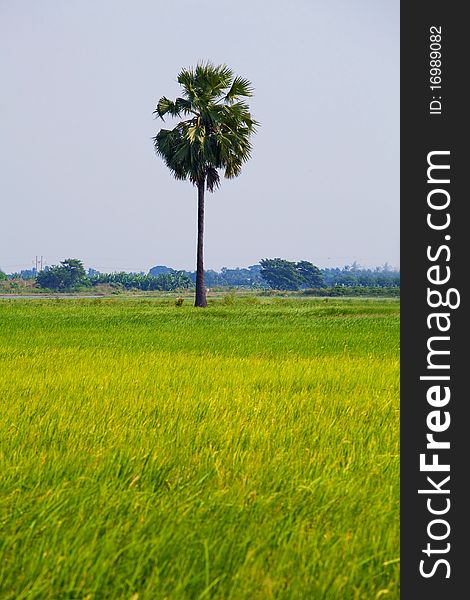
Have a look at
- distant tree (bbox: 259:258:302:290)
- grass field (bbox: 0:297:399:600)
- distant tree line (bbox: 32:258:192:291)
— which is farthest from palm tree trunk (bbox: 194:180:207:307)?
distant tree (bbox: 259:258:302:290)

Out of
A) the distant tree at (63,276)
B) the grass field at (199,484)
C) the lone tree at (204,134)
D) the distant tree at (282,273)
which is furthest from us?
the distant tree at (282,273)

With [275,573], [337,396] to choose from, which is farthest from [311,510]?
[337,396]

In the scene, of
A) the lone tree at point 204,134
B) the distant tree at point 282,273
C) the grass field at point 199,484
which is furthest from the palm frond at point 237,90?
the distant tree at point 282,273

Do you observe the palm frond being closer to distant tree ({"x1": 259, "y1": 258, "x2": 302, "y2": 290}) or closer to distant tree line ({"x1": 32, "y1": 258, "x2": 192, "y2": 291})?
distant tree line ({"x1": 32, "y1": 258, "x2": 192, "y2": 291})

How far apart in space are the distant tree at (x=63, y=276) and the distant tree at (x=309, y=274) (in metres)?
31.1

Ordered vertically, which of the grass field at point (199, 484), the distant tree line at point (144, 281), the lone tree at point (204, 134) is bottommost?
the grass field at point (199, 484)

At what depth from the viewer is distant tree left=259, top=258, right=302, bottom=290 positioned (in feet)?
321

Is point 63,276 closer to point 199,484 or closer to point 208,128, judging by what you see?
point 208,128

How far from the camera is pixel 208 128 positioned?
93.8 feet

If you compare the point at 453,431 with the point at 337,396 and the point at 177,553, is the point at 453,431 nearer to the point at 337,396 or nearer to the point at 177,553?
the point at 177,553

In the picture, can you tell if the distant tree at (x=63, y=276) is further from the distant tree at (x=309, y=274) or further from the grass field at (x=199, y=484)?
the grass field at (x=199, y=484)

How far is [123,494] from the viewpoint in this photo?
3252 mm

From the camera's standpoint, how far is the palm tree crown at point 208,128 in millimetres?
28000

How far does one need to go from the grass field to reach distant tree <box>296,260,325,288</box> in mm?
91254
